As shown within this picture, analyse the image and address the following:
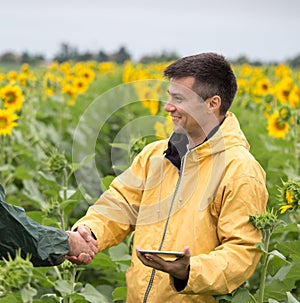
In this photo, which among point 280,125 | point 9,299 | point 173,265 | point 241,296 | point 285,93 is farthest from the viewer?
point 285,93

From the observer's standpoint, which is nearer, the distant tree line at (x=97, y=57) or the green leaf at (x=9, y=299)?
the green leaf at (x=9, y=299)

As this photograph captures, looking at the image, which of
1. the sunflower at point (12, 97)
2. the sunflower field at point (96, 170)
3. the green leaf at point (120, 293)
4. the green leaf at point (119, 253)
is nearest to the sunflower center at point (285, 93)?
the sunflower field at point (96, 170)

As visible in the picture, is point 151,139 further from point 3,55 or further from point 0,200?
point 3,55

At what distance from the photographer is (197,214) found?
240 cm

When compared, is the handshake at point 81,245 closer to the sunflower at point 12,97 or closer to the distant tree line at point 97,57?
the sunflower at point 12,97

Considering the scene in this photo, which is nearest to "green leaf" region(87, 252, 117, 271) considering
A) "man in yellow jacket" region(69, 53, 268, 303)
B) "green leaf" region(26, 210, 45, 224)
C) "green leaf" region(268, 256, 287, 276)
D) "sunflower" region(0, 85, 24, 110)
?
"green leaf" region(26, 210, 45, 224)

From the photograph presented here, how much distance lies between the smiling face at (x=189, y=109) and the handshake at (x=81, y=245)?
1.56 ft

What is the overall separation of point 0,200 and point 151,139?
2.36 meters

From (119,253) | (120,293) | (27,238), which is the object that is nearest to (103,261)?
(119,253)

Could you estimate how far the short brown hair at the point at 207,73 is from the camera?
8.04 feet

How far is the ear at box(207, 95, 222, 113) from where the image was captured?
8.11 ft

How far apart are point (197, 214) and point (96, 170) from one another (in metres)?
1.71

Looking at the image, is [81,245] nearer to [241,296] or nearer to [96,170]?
[241,296]

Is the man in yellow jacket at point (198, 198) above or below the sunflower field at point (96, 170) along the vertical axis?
above
